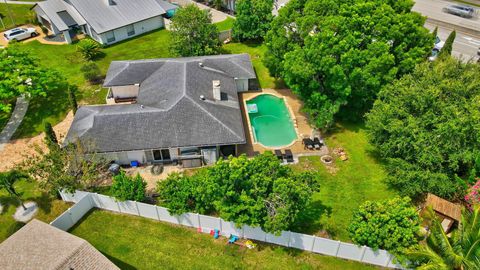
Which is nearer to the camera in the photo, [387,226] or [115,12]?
[387,226]

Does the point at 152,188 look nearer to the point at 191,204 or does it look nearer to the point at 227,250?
the point at 191,204

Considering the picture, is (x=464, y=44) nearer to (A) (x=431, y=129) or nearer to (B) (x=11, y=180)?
(A) (x=431, y=129)

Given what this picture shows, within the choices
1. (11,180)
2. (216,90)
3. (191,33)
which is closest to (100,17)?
(191,33)

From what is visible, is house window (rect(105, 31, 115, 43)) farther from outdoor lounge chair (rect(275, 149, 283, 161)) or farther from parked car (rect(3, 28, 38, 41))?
outdoor lounge chair (rect(275, 149, 283, 161))

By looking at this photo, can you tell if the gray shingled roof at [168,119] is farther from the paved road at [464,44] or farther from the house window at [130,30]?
the paved road at [464,44]

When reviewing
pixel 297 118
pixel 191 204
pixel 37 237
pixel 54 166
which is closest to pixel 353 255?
pixel 191 204
